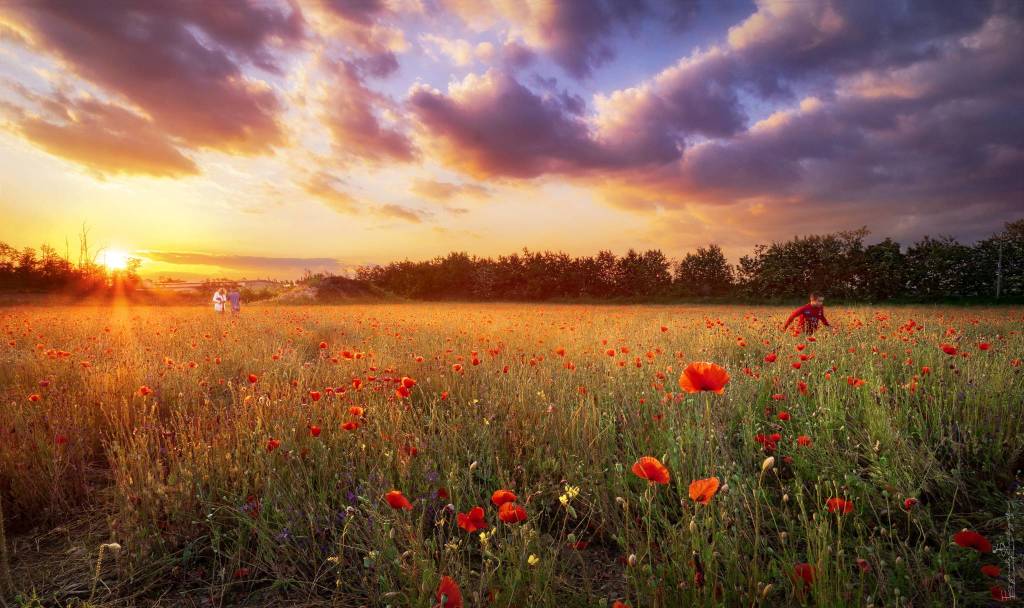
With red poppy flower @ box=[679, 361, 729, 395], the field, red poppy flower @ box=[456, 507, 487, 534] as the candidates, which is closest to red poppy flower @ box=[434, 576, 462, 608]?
the field

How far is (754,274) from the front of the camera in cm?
3625

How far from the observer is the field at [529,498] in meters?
1.90

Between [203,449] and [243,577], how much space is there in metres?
0.98

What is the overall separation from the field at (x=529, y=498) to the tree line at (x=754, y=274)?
32572 millimetres

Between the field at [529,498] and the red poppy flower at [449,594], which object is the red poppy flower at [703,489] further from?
the red poppy flower at [449,594]

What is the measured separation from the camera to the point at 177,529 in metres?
2.62

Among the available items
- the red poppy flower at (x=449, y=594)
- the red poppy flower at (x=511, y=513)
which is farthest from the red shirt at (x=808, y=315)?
the red poppy flower at (x=449, y=594)

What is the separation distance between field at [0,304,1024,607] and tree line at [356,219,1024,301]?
107ft

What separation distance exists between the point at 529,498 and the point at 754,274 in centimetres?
3865

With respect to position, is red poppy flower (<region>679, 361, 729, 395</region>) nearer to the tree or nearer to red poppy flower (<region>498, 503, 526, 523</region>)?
red poppy flower (<region>498, 503, 526, 523</region>)

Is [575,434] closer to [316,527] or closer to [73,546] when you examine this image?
[316,527]

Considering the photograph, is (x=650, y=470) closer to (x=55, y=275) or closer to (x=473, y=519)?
(x=473, y=519)

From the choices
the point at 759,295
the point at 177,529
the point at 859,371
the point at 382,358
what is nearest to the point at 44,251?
the point at 382,358

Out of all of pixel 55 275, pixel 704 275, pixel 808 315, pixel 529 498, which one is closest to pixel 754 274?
pixel 704 275
